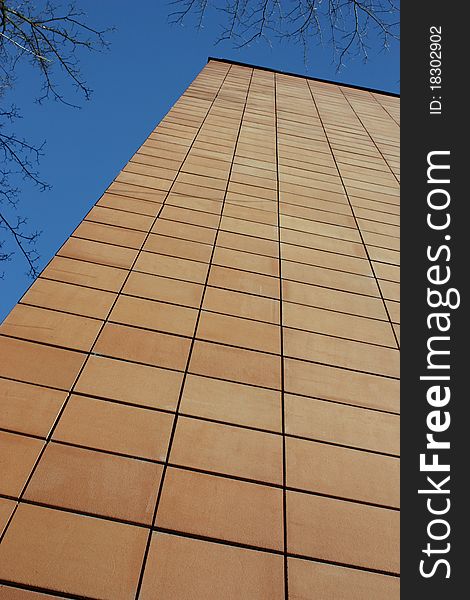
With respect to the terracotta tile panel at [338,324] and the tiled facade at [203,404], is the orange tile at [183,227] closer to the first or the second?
the tiled facade at [203,404]

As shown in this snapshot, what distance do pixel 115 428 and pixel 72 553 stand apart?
17.0 inches

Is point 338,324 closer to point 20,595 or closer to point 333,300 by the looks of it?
point 333,300

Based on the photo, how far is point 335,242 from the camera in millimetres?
3131

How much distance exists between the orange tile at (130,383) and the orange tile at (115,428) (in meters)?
0.04

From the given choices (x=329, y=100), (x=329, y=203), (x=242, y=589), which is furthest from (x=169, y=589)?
(x=329, y=100)

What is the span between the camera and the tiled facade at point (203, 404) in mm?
1371

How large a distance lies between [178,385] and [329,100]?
615 centimetres

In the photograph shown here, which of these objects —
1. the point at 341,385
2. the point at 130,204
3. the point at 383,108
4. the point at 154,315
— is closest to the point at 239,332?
the point at 154,315

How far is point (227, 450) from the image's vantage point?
5.55 feet

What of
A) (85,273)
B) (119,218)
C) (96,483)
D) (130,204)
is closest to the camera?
(96,483)

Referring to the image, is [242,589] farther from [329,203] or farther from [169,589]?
[329,203]

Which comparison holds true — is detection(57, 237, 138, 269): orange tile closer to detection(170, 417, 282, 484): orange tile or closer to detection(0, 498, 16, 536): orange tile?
detection(170, 417, 282, 484): orange tile

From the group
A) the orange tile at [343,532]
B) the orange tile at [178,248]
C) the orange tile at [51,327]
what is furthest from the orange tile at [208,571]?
the orange tile at [178,248]

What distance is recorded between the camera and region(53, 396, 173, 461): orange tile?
1.62m
